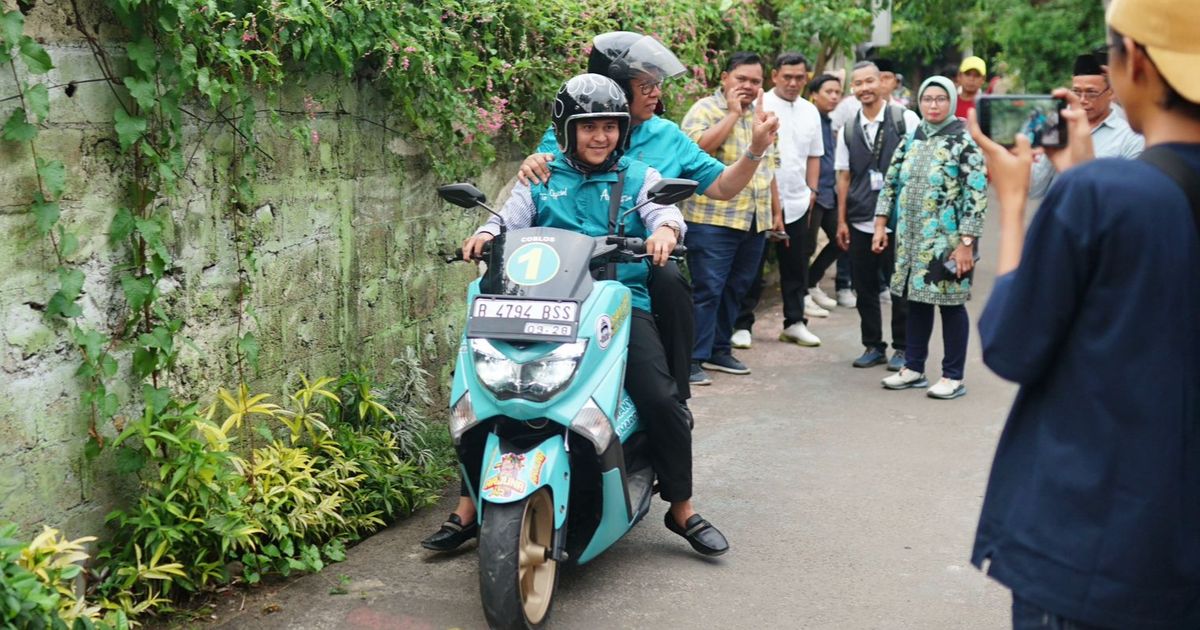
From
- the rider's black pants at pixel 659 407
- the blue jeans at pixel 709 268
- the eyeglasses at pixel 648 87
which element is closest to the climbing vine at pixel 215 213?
the eyeglasses at pixel 648 87

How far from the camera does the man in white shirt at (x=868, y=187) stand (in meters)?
8.52

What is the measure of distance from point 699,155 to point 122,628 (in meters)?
3.08

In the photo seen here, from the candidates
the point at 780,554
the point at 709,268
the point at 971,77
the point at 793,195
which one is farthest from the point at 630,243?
the point at 971,77

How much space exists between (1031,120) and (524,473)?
6.73 ft

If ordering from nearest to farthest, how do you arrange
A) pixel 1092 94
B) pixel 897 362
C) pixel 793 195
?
pixel 1092 94 → pixel 897 362 → pixel 793 195

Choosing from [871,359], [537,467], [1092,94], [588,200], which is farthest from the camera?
[871,359]

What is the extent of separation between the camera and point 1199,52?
7.13 feet

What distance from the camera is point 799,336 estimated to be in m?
9.17

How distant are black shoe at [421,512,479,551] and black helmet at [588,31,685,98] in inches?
84.1

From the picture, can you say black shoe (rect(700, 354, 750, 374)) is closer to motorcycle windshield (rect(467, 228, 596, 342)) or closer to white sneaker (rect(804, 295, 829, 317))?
white sneaker (rect(804, 295, 829, 317))

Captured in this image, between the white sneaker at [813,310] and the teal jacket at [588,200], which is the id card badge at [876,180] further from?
the teal jacket at [588,200]

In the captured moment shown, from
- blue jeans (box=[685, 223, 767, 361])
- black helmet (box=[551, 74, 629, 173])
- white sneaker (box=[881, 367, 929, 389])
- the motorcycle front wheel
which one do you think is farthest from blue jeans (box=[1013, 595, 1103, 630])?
white sneaker (box=[881, 367, 929, 389])

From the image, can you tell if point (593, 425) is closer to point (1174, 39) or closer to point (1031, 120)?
point (1031, 120)

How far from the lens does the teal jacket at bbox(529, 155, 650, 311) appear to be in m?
4.84
